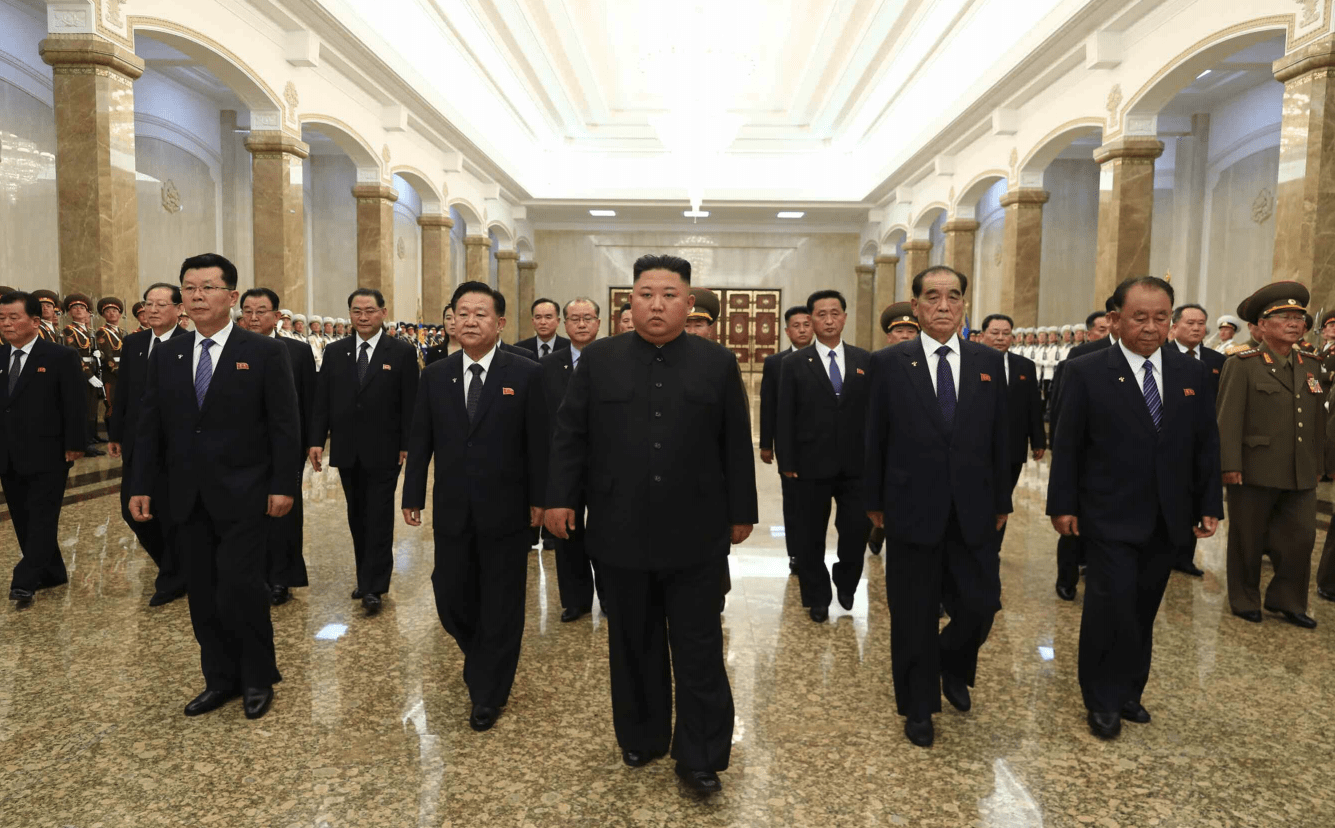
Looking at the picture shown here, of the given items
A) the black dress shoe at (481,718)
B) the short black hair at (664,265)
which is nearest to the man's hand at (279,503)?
the black dress shoe at (481,718)

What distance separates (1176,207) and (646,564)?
17.6 meters

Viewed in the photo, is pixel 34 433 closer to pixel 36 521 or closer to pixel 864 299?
pixel 36 521

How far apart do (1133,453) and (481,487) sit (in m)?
2.43

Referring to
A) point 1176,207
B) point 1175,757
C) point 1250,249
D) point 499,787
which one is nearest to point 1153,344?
point 1175,757

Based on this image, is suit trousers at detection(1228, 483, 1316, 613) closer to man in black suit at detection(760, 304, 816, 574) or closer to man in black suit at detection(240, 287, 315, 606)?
man in black suit at detection(760, 304, 816, 574)

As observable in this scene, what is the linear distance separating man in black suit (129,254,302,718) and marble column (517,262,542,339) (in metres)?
21.8

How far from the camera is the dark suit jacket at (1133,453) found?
114 inches

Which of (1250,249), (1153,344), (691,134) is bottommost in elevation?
(1153,344)

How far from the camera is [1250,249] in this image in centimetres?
1410

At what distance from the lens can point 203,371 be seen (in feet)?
9.93

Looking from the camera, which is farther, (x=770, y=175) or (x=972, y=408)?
(x=770, y=175)

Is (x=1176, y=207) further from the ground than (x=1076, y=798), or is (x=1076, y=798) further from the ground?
(x=1176, y=207)

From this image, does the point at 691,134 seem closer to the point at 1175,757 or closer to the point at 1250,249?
the point at 1250,249

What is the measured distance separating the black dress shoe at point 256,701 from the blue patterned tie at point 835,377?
3.01 metres
